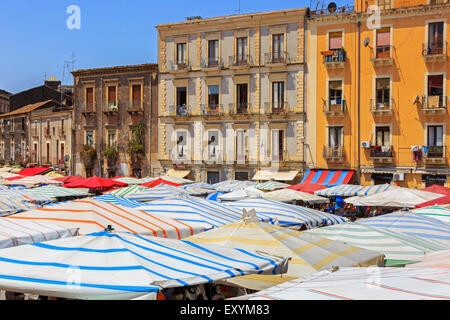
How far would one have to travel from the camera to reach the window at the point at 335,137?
3081 centimetres

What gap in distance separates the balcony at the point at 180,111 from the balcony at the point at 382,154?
12665 millimetres

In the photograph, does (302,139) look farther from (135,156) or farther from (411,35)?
(135,156)

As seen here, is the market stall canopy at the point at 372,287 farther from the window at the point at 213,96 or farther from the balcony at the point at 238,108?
the window at the point at 213,96

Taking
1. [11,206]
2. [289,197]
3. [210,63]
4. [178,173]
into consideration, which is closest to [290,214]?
[289,197]

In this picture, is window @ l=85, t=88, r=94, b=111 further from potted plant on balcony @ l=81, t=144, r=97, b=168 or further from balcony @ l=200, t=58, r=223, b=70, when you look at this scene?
balcony @ l=200, t=58, r=223, b=70

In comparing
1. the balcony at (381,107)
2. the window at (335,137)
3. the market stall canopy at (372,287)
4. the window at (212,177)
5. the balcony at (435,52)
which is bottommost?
the window at (212,177)

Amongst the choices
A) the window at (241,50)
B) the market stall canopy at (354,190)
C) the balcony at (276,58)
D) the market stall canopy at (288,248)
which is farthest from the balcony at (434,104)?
the market stall canopy at (288,248)

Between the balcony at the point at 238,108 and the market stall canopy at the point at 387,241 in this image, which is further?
the balcony at the point at 238,108

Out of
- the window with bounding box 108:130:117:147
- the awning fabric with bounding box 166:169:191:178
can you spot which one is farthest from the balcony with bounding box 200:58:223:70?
the window with bounding box 108:130:117:147

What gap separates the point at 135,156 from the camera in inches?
1443

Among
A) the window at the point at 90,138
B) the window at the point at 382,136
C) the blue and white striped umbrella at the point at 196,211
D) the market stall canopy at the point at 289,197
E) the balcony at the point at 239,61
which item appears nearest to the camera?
the blue and white striped umbrella at the point at 196,211

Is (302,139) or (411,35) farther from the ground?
(411,35)
